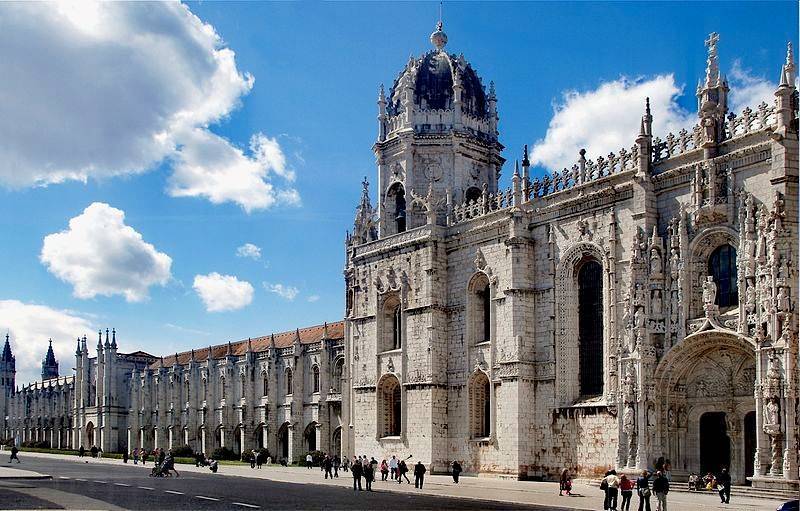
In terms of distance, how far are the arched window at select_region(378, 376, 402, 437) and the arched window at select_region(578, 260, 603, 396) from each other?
11.4 m

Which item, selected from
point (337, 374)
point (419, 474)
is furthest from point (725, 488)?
point (337, 374)

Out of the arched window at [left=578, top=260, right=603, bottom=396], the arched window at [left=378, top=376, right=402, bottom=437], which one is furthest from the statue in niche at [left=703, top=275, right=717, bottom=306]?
the arched window at [left=378, top=376, right=402, bottom=437]

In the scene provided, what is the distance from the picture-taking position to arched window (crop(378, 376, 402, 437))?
153ft

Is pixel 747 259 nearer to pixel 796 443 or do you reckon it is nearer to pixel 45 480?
pixel 796 443

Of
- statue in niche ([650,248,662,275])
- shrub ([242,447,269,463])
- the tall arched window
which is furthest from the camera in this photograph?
the tall arched window

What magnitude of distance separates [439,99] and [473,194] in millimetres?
4994

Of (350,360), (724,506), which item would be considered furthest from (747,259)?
(350,360)

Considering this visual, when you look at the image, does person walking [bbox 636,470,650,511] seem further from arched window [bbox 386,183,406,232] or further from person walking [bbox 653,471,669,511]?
arched window [bbox 386,183,406,232]

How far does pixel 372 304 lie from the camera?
A: 47969 millimetres

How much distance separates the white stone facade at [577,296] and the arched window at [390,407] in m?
0.10

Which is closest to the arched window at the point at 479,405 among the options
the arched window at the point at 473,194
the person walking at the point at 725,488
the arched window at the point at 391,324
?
the arched window at the point at 391,324

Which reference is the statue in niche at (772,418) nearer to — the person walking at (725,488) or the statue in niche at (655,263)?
the person walking at (725,488)

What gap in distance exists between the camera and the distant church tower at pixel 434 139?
4678 centimetres

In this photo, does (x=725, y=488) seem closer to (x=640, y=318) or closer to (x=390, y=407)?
(x=640, y=318)
